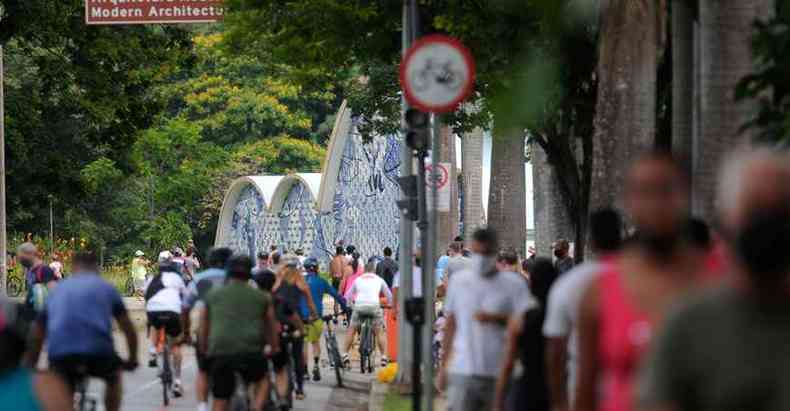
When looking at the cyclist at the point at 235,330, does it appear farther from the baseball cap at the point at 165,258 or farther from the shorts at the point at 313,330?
the baseball cap at the point at 165,258

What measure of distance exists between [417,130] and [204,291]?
3.01m

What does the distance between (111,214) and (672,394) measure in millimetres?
79498

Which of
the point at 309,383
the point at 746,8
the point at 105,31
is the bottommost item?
the point at 309,383

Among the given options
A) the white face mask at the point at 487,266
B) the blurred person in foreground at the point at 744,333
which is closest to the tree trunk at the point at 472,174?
the white face mask at the point at 487,266

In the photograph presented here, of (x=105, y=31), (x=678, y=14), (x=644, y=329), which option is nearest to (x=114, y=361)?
(x=678, y=14)

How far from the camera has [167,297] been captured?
23234 mm

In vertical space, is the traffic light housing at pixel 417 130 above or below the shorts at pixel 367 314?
above

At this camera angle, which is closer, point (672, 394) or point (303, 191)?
point (672, 394)

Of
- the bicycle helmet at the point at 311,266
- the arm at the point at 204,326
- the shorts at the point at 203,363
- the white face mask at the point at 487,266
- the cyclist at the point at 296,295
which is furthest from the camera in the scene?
the bicycle helmet at the point at 311,266

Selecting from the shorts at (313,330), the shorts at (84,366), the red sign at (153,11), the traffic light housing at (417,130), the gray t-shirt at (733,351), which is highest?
the red sign at (153,11)

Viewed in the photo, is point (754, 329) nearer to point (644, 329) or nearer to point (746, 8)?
point (644, 329)

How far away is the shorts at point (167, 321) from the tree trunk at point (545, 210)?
363 inches

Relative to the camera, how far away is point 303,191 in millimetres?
72312

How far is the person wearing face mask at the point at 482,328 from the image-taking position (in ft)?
39.4
